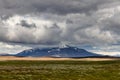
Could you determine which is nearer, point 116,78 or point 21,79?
point 21,79

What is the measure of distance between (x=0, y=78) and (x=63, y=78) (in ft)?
62.8

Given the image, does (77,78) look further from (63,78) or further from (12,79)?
(12,79)

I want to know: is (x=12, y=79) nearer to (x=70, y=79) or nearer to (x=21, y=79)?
(x=21, y=79)

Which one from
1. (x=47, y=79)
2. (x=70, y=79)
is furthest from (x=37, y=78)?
(x=70, y=79)

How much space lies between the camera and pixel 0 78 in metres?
89.1

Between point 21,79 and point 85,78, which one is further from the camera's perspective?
point 85,78

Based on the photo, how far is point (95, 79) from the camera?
Answer: 89438 mm

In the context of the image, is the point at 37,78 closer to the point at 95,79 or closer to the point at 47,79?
the point at 47,79

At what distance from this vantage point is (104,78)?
9162 centimetres

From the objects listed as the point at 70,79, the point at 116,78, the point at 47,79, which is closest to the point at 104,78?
the point at 116,78

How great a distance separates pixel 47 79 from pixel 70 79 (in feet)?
22.5

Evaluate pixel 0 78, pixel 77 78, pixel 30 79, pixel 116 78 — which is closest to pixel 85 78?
pixel 77 78

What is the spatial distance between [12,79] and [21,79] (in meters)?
2.74

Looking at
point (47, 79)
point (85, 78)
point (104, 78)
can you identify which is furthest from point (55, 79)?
point (104, 78)
